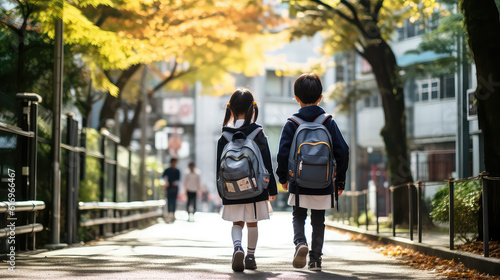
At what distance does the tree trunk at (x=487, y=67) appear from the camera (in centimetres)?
893

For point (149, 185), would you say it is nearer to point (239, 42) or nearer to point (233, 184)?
point (239, 42)

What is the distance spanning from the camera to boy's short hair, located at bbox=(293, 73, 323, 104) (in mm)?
7207

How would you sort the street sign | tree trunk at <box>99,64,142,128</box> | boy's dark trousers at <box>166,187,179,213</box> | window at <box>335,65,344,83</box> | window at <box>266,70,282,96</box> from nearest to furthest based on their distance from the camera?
the street sign
tree trunk at <box>99,64,142,128</box>
boy's dark trousers at <box>166,187,179,213</box>
window at <box>335,65,344,83</box>
window at <box>266,70,282,96</box>

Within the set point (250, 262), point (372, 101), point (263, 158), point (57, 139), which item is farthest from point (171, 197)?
point (372, 101)

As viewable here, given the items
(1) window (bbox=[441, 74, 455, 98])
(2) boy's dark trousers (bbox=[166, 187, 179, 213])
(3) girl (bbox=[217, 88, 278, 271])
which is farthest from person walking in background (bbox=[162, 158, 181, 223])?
(1) window (bbox=[441, 74, 455, 98])

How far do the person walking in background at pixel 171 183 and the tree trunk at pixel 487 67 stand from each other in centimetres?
1381

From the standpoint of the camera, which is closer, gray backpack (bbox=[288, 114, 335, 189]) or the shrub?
gray backpack (bbox=[288, 114, 335, 189])

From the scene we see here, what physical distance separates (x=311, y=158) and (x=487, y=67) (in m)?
3.42

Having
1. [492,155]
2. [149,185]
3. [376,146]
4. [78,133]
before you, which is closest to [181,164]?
[376,146]

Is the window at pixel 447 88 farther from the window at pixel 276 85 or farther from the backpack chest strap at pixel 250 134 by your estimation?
the backpack chest strap at pixel 250 134

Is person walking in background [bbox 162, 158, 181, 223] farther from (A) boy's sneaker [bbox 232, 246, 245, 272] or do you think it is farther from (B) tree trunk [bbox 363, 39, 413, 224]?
(A) boy's sneaker [bbox 232, 246, 245, 272]

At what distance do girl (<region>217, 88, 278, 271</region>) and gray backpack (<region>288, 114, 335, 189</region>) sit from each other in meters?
0.27

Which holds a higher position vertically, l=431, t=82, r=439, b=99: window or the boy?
l=431, t=82, r=439, b=99: window

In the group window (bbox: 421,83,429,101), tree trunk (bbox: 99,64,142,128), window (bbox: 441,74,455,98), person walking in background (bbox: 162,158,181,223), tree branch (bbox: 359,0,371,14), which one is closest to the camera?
tree branch (bbox: 359,0,371,14)
